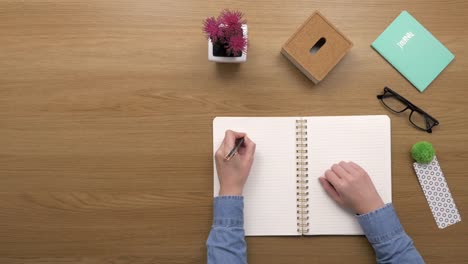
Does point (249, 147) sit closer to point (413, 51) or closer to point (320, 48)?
point (320, 48)

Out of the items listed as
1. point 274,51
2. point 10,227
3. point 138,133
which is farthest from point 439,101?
point 10,227

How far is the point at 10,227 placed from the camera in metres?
0.88

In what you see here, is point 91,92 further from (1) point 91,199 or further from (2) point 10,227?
(2) point 10,227

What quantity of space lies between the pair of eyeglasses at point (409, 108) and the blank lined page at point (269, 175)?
0.23m

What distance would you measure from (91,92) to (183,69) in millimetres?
224

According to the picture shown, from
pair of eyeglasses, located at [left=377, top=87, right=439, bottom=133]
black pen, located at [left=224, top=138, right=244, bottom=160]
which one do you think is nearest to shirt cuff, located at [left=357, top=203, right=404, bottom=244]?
pair of eyeglasses, located at [left=377, top=87, right=439, bottom=133]

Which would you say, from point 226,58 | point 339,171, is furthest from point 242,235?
point 226,58

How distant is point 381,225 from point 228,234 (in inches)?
13.6

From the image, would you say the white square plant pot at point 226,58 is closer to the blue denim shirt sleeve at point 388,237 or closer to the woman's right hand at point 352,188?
the woman's right hand at point 352,188

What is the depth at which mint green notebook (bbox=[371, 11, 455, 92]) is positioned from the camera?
2.93 feet

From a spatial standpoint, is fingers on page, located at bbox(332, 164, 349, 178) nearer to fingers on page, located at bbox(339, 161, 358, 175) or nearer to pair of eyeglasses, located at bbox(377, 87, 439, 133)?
fingers on page, located at bbox(339, 161, 358, 175)

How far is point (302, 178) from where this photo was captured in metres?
0.89

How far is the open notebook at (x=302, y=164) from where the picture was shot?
88 cm

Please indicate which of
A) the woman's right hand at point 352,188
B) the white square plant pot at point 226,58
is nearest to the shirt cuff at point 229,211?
the woman's right hand at point 352,188
